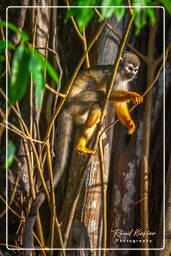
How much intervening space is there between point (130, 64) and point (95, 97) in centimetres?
29

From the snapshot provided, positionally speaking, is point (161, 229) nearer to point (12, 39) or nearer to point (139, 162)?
point (139, 162)

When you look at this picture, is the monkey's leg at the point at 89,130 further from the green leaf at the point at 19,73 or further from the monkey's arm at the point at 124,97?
the green leaf at the point at 19,73

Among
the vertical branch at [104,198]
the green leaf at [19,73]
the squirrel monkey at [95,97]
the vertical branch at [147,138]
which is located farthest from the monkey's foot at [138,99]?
the green leaf at [19,73]

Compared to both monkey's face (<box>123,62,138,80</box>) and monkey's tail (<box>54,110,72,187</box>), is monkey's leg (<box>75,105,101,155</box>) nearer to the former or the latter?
monkey's tail (<box>54,110,72,187</box>)

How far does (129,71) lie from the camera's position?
104 inches

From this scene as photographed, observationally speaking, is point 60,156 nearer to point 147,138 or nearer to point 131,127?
point 131,127

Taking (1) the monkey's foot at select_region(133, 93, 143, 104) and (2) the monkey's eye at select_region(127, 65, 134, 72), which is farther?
(2) the monkey's eye at select_region(127, 65, 134, 72)

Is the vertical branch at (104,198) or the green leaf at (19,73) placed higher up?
the green leaf at (19,73)

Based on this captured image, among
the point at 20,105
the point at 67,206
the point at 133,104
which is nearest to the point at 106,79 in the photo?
the point at 133,104

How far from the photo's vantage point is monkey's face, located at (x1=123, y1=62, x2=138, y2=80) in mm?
2588

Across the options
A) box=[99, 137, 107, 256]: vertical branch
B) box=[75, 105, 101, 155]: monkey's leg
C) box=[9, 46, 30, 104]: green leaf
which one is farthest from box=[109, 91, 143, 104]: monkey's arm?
box=[9, 46, 30, 104]: green leaf

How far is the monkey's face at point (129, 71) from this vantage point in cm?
259

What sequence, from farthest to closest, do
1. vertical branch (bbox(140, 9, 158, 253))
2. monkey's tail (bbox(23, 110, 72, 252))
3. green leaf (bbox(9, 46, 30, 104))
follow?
vertical branch (bbox(140, 9, 158, 253)), monkey's tail (bbox(23, 110, 72, 252)), green leaf (bbox(9, 46, 30, 104))

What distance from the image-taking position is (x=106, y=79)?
2525 millimetres
